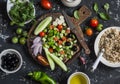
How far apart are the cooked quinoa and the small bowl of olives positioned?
1.06 feet

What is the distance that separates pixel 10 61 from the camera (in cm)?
203

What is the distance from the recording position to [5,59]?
2.03 meters

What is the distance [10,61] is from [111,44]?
1.30 feet

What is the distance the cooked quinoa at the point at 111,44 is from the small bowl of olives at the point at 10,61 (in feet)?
1.06

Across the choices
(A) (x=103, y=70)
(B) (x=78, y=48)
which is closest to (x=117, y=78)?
(A) (x=103, y=70)

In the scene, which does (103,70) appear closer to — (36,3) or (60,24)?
(60,24)

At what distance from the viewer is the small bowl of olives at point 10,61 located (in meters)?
2.03

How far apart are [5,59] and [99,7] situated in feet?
1.40

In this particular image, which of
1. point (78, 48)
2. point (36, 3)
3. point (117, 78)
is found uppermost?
point (36, 3)

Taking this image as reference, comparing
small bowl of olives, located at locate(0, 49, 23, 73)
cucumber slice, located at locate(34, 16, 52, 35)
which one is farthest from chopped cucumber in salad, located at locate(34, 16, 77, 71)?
small bowl of olives, located at locate(0, 49, 23, 73)

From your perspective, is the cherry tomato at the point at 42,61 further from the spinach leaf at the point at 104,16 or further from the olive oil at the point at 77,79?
the spinach leaf at the point at 104,16

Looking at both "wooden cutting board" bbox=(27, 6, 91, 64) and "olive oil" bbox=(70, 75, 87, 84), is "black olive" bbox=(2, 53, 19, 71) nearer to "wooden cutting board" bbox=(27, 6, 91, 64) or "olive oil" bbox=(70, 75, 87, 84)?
"wooden cutting board" bbox=(27, 6, 91, 64)

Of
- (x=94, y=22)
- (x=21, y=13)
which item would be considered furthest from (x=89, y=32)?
(x=21, y=13)

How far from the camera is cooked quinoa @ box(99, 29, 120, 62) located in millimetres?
2043
